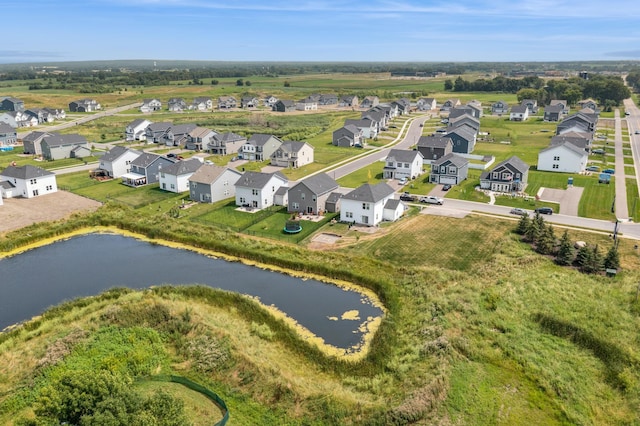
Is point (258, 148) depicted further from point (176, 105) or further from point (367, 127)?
point (176, 105)

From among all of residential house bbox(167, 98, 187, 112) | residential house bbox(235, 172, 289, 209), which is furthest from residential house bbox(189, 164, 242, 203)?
residential house bbox(167, 98, 187, 112)

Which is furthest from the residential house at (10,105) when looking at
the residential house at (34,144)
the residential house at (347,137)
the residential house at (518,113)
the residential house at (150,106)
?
the residential house at (518,113)

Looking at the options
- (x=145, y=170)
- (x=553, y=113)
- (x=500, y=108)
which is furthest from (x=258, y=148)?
(x=500, y=108)

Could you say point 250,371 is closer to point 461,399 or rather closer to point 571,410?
point 461,399

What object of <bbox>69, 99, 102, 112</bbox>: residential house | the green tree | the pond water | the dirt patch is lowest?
the pond water

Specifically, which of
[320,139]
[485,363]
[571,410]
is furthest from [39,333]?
[320,139]

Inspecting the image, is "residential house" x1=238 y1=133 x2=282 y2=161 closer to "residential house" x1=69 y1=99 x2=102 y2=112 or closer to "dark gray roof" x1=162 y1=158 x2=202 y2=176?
"dark gray roof" x1=162 y1=158 x2=202 y2=176

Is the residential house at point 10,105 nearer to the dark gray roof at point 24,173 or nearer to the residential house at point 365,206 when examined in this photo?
the dark gray roof at point 24,173
